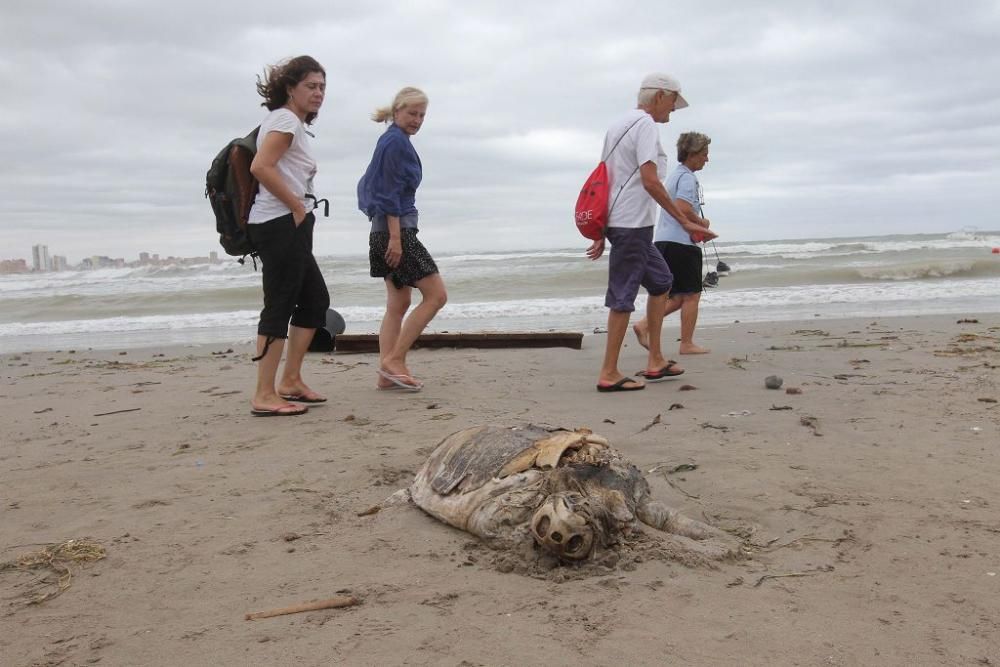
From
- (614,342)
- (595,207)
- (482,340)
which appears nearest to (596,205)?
(595,207)

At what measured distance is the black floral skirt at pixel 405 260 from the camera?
206 inches

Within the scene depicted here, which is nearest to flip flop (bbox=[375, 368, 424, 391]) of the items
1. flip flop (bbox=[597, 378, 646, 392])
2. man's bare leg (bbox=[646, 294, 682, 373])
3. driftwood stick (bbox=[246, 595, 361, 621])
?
flip flop (bbox=[597, 378, 646, 392])

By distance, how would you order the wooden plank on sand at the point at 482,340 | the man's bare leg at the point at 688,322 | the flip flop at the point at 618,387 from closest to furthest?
the flip flop at the point at 618,387 → the man's bare leg at the point at 688,322 → the wooden plank on sand at the point at 482,340

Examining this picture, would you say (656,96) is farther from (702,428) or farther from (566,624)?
(566,624)

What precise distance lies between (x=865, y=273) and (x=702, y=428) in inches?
628

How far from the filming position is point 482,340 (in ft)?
25.1

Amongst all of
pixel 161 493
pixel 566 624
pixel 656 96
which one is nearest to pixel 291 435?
pixel 161 493

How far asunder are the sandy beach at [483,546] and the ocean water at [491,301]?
5.30m

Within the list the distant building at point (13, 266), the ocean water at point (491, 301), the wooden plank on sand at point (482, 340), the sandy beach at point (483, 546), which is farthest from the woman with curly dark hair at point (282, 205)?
the distant building at point (13, 266)

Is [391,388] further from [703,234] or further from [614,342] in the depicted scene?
[703,234]

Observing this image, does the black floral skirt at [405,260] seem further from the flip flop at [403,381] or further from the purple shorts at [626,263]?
the purple shorts at [626,263]

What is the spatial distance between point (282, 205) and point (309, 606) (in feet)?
9.45

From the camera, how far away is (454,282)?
2028cm

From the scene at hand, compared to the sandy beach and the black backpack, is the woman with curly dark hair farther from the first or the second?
the sandy beach
